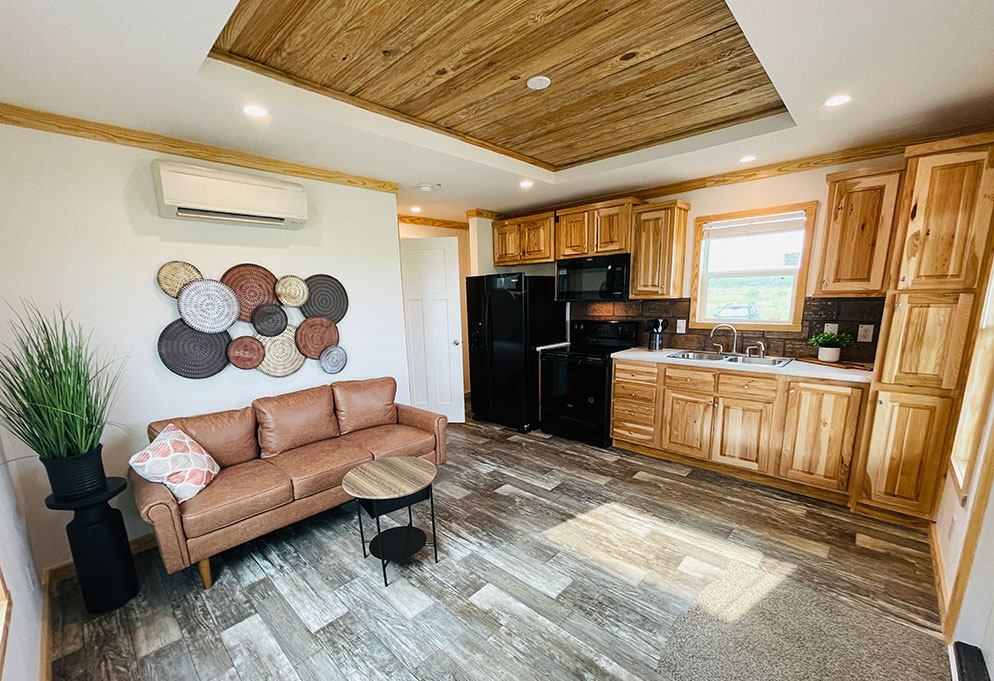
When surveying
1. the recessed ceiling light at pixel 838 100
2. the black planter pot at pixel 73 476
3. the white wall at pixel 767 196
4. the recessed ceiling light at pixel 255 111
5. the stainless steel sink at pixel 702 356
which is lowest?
the black planter pot at pixel 73 476

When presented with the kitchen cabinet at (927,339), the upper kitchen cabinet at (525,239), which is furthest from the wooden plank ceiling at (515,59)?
the upper kitchen cabinet at (525,239)

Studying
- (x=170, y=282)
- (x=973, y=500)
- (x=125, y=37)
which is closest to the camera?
(x=125, y=37)

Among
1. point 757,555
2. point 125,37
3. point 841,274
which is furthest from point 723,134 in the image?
point 125,37

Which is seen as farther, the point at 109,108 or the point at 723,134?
the point at 723,134

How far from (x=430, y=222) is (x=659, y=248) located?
287cm

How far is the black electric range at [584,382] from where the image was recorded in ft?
11.7

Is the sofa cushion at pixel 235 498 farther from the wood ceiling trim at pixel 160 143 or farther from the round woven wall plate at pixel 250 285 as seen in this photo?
the wood ceiling trim at pixel 160 143

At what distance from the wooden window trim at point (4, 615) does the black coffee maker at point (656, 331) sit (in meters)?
3.92

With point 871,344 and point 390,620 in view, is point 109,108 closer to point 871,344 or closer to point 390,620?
point 390,620

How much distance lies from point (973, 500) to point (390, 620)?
102 inches

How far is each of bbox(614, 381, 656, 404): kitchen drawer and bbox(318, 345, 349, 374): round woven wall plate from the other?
241 cm

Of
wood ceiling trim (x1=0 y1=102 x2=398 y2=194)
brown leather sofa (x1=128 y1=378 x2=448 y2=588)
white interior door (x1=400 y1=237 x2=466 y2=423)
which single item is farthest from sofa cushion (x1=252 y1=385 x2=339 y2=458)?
wood ceiling trim (x1=0 y1=102 x2=398 y2=194)

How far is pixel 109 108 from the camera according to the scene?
1881 millimetres

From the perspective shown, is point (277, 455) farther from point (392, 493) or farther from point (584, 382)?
point (584, 382)
